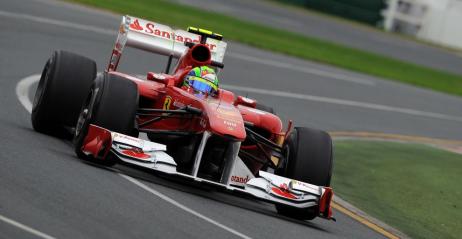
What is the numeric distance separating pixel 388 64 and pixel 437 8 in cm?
1284

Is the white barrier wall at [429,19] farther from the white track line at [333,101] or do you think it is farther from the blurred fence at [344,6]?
the white track line at [333,101]

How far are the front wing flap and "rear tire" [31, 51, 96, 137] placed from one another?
1.45 meters

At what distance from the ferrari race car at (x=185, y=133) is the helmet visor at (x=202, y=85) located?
0.16 feet

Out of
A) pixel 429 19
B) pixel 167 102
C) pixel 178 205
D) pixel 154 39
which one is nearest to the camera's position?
pixel 178 205

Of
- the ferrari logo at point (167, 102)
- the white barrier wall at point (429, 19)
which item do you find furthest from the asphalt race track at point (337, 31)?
the ferrari logo at point (167, 102)

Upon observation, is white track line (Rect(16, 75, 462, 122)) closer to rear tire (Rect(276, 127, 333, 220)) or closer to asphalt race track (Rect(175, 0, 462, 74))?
rear tire (Rect(276, 127, 333, 220))

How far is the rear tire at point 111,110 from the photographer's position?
1167 centimetres

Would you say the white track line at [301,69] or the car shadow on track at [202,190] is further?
the white track line at [301,69]

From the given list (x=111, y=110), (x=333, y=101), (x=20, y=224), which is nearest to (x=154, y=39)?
(x=111, y=110)

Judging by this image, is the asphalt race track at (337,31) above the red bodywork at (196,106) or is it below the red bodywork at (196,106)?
below

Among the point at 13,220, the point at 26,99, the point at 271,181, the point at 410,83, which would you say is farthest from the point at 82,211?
the point at 410,83

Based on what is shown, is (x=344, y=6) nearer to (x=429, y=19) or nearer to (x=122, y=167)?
(x=429, y=19)

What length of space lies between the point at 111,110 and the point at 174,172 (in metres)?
0.98

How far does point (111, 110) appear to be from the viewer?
11.7m
